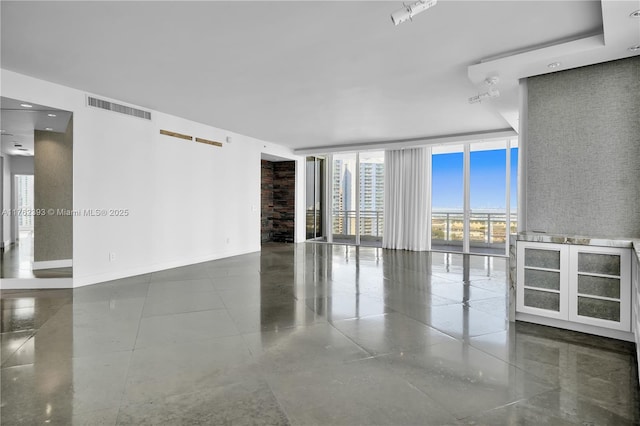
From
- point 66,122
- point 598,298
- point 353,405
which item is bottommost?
point 353,405

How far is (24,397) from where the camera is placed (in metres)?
2.35

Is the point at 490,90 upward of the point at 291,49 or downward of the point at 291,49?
downward

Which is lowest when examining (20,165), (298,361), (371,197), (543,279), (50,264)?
(298,361)

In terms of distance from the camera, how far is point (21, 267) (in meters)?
6.66

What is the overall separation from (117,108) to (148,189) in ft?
4.72

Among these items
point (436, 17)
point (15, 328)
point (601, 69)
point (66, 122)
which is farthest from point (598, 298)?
point (66, 122)

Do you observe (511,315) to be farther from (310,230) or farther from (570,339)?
(310,230)

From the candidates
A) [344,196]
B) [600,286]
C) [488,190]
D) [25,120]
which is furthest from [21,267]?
[488,190]

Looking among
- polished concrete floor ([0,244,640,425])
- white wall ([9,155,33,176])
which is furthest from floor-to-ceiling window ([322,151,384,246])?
white wall ([9,155,33,176])

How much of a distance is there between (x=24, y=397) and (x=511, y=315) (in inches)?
168

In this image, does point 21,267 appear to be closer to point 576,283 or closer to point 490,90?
point 490,90

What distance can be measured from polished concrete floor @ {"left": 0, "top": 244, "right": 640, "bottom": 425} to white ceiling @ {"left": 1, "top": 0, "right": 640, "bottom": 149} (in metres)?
2.86

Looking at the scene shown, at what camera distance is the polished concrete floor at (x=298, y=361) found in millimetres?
2189

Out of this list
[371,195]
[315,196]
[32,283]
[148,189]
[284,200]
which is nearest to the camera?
[32,283]
